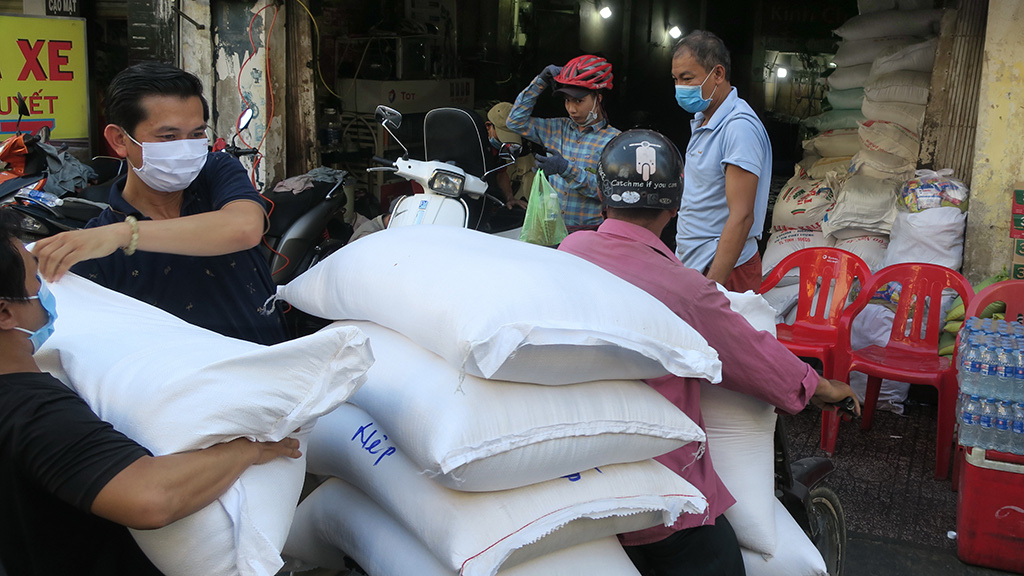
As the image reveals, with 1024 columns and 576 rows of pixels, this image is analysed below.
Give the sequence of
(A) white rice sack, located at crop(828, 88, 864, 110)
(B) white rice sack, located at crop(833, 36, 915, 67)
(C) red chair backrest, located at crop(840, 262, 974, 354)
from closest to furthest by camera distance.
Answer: (C) red chair backrest, located at crop(840, 262, 974, 354)
(B) white rice sack, located at crop(833, 36, 915, 67)
(A) white rice sack, located at crop(828, 88, 864, 110)

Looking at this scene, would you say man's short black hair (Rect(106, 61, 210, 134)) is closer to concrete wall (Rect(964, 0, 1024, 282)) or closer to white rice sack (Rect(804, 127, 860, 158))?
concrete wall (Rect(964, 0, 1024, 282))

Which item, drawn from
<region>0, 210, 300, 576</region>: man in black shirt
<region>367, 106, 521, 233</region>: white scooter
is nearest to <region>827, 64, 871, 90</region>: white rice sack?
<region>367, 106, 521, 233</region>: white scooter

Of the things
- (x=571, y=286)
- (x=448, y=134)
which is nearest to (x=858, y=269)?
(x=448, y=134)

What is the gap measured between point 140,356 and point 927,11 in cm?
510

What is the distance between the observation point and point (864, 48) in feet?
18.4

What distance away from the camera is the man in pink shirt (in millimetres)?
1915

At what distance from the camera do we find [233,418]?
52.2 inches

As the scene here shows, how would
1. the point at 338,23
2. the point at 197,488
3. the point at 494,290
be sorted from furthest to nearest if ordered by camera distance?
the point at 338,23
the point at 494,290
the point at 197,488

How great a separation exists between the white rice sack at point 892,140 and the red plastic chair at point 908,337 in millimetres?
1066

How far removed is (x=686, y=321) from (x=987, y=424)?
5.38 feet

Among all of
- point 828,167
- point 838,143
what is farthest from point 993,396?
point 838,143

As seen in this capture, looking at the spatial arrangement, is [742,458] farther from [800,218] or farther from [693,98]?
[800,218]

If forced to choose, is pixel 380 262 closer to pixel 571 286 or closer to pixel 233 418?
pixel 571 286

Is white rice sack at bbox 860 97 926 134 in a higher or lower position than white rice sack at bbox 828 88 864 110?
lower
